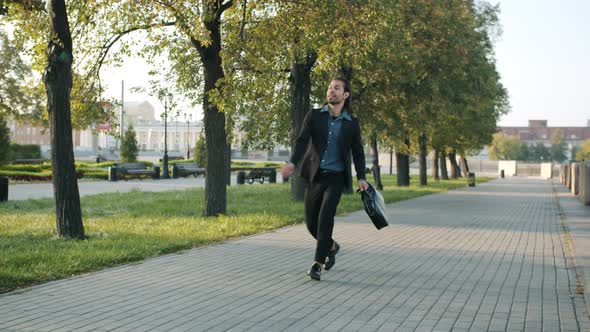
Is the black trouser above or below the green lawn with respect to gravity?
above

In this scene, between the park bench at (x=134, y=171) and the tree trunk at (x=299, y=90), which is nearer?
the tree trunk at (x=299, y=90)

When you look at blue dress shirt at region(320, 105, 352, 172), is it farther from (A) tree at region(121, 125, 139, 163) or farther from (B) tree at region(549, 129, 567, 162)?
(B) tree at region(549, 129, 567, 162)

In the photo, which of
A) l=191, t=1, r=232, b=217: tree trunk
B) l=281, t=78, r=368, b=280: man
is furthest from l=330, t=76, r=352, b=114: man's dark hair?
l=191, t=1, r=232, b=217: tree trunk

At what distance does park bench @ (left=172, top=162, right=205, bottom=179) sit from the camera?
134 ft

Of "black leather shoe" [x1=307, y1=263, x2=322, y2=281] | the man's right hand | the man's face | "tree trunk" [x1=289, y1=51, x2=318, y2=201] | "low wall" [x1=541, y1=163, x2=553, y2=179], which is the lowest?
"low wall" [x1=541, y1=163, x2=553, y2=179]

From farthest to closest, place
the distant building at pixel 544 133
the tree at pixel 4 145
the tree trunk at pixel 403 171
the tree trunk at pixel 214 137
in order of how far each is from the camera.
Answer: the distant building at pixel 544 133 < the tree at pixel 4 145 < the tree trunk at pixel 403 171 < the tree trunk at pixel 214 137

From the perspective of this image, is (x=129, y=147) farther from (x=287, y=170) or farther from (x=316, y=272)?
(x=287, y=170)

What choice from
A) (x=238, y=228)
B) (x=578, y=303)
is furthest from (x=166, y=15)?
(x=578, y=303)

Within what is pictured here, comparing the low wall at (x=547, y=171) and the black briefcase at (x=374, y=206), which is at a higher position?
the black briefcase at (x=374, y=206)

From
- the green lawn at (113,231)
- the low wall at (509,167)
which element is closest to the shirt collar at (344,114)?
the green lawn at (113,231)

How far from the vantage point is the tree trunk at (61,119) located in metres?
9.80

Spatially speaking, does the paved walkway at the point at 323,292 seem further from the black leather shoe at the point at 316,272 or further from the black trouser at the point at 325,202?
the black trouser at the point at 325,202

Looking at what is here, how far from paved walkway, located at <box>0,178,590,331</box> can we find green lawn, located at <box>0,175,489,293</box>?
0.37 meters

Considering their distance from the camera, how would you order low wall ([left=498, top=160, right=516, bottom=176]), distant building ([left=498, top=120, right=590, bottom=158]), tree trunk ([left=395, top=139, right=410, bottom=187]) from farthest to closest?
distant building ([left=498, top=120, right=590, bottom=158]), low wall ([left=498, top=160, right=516, bottom=176]), tree trunk ([left=395, top=139, right=410, bottom=187])
